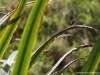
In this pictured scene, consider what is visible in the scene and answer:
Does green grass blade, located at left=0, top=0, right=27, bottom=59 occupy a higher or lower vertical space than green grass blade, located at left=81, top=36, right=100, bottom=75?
higher

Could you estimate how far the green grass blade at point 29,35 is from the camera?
0.54m

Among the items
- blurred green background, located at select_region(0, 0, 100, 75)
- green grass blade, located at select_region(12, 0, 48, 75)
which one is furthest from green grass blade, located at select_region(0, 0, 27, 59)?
blurred green background, located at select_region(0, 0, 100, 75)

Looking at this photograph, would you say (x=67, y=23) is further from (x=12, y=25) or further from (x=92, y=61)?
(x=92, y=61)

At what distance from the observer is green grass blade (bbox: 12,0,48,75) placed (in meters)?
0.54

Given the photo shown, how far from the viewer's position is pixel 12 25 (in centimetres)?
66

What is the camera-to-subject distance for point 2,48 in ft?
2.23

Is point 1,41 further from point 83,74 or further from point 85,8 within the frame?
point 85,8

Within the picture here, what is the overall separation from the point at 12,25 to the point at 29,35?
120mm

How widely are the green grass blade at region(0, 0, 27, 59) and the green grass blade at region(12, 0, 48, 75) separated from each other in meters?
0.09

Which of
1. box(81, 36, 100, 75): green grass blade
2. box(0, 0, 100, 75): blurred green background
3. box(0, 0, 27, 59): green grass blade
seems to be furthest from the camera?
box(0, 0, 100, 75): blurred green background

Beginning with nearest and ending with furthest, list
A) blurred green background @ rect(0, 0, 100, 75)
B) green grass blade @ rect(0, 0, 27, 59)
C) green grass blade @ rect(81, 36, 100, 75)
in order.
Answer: green grass blade @ rect(81, 36, 100, 75) < green grass blade @ rect(0, 0, 27, 59) < blurred green background @ rect(0, 0, 100, 75)

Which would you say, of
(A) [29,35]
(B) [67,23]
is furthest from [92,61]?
(B) [67,23]

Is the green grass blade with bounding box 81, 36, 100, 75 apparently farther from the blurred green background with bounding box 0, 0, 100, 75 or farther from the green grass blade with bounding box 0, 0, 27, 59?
the blurred green background with bounding box 0, 0, 100, 75

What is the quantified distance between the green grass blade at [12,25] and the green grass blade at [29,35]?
0.09m
